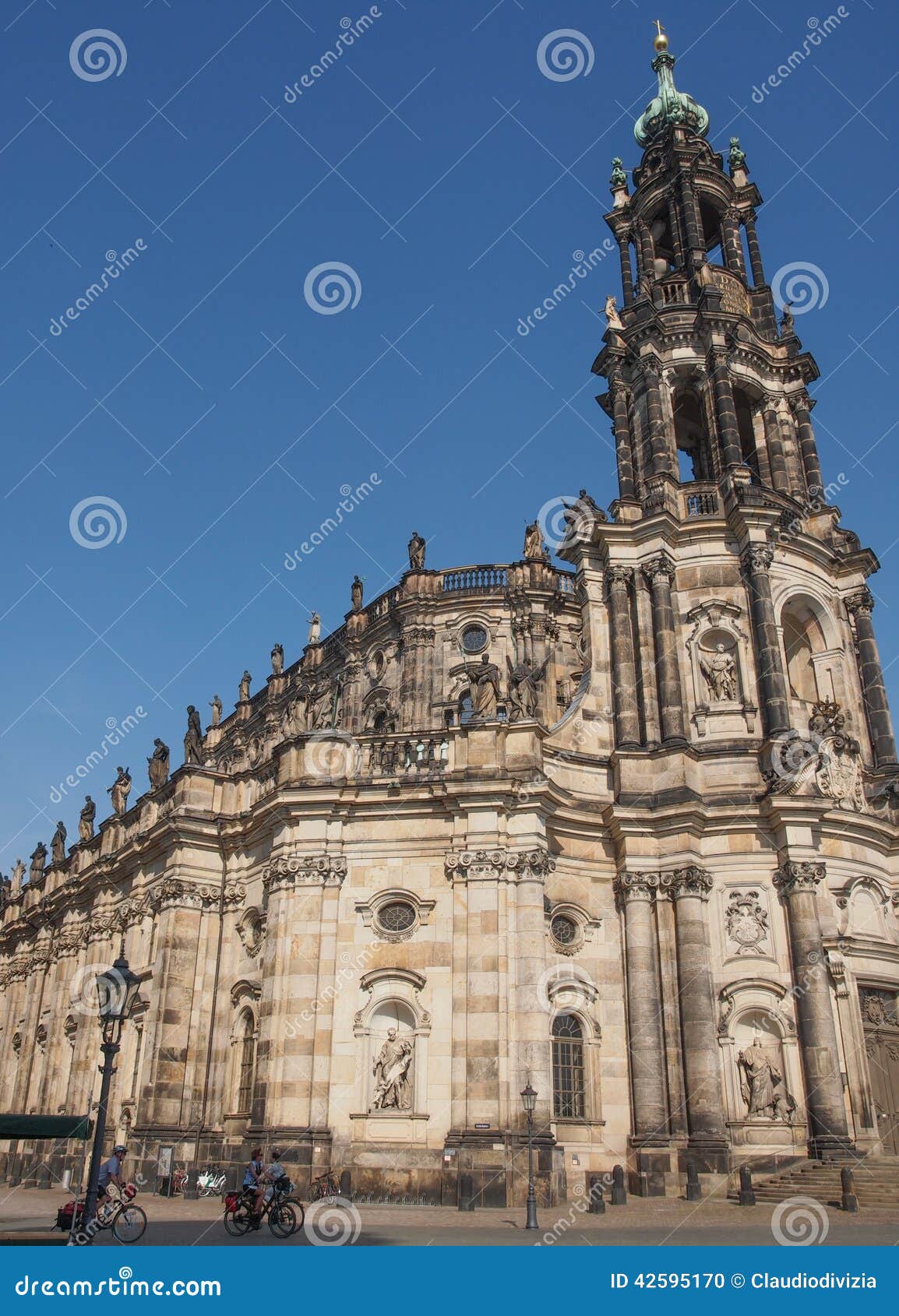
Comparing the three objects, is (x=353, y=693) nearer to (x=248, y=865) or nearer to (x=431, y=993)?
(x=248, y=865)

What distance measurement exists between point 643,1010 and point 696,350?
24052mm

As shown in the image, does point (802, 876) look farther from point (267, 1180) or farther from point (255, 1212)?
point (255, 1212)

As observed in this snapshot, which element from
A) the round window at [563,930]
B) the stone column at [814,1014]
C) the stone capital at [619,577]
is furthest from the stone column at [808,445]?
the round window at [563,930]

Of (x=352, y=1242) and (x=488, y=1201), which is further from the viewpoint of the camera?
(x=488, y=1201)

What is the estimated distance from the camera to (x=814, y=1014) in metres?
28.6

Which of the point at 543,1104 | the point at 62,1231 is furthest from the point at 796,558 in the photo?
the point at 62,1231

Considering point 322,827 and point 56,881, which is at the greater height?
point 56,881

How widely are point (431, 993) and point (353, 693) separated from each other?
19.1 meters

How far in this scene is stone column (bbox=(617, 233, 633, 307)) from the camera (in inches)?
1692

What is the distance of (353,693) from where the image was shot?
45062 mm

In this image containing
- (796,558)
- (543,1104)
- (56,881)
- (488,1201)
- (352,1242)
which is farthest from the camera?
(56,881)
